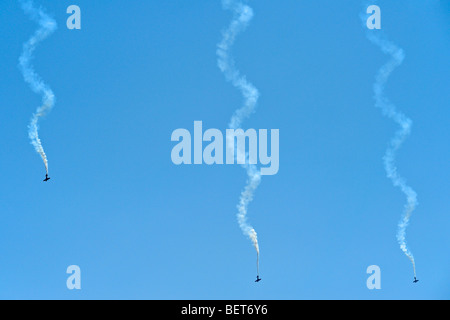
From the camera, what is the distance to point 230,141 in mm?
38594

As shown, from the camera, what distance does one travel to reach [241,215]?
3972 centimetres
